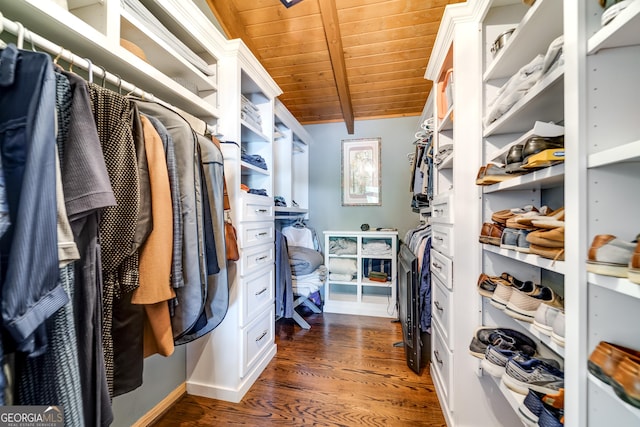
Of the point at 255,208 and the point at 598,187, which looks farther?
the point at 255,208

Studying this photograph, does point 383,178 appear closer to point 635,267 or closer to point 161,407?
point 635,267

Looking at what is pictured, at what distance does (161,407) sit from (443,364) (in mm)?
1524

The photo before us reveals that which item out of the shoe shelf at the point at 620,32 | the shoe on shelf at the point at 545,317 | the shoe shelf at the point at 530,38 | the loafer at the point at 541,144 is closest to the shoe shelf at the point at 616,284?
the shoe on shelf at the point at 545,317

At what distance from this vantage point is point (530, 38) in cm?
87

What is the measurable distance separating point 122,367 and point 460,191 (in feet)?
4.82

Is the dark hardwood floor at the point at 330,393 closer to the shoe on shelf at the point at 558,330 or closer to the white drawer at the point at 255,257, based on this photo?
the white drawer at the point at 255,257

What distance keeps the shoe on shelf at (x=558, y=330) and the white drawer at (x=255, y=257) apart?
134 centimetres

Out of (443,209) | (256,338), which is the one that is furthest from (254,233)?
(443,209)

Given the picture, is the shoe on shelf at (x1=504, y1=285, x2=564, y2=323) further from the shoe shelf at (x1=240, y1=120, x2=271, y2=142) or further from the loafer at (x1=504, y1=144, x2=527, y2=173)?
the shoe shelf at (x1=240, y1=120, x2=271, y2=142)

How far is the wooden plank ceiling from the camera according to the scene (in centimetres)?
181

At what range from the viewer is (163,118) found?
931 millimetres

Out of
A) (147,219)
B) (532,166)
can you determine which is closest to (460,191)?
(532,166)

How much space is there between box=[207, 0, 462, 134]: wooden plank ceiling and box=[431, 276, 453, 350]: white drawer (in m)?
1.89

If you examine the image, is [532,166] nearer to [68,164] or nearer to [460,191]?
[460,191]
